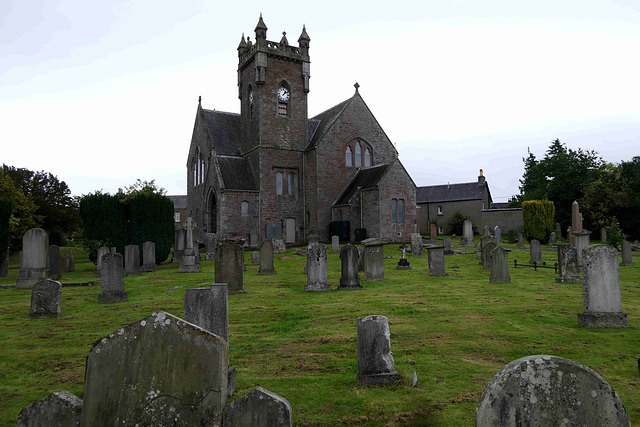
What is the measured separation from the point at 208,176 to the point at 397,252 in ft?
65.7

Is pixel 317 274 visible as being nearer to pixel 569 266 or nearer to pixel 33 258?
pixel 569 266

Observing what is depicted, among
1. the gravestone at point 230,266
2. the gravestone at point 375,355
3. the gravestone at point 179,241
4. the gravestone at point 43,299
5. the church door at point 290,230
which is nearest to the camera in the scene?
the gravestone at point 375,355

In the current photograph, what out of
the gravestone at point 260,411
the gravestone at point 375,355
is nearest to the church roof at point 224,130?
the gravestone at point 375,355

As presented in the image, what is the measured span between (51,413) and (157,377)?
84 centimetres

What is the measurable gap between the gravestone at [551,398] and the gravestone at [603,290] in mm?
6511

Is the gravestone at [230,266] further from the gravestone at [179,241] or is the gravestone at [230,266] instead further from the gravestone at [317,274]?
the gravestone at [179,241]

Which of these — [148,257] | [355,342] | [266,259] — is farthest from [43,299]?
[148,257]

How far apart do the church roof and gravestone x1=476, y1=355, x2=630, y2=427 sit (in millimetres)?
38322

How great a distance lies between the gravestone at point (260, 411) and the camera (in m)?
3.04

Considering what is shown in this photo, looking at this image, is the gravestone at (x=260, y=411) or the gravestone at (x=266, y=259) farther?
the gravestone at (x=266, y=259)

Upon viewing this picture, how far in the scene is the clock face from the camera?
38.6 m

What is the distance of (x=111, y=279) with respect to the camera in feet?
41.7

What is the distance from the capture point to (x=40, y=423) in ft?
10.3

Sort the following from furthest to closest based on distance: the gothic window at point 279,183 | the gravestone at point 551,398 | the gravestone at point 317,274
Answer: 1. the gothic window at point 279,183
2. the gravestone at point 317,274
3. the gravestone at point 551,398
